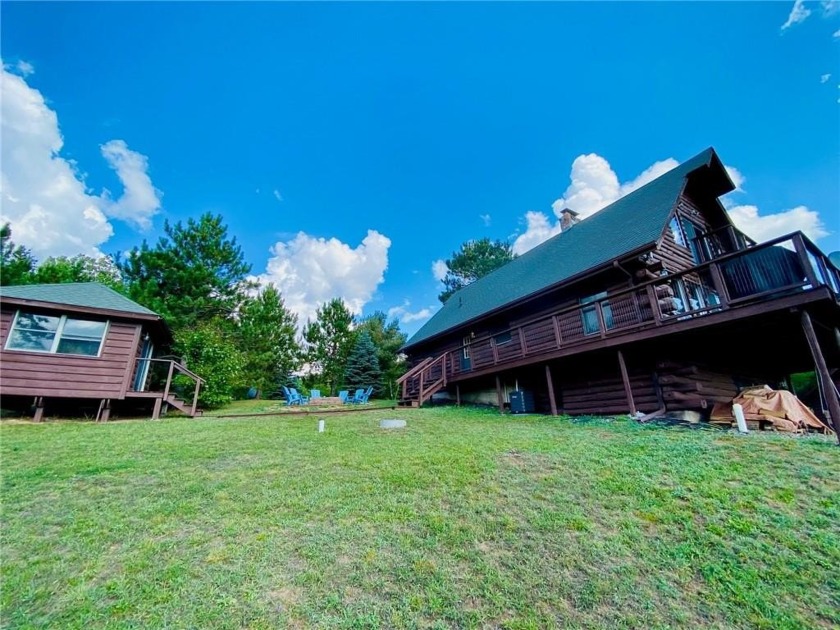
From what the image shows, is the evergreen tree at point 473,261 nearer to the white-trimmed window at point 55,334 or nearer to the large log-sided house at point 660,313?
the large log-sided house at point 660,313

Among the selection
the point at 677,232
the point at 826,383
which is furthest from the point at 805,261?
the point at 677,232

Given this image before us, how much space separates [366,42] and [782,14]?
14463 millimetres

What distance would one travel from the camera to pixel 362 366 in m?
27.0

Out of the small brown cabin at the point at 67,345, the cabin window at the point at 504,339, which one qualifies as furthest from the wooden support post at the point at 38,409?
the cabin window at the point at 504,339

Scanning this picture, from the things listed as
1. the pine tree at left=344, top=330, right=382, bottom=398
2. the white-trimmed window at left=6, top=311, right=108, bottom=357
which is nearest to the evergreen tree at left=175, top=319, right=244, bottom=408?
the white-trimmed window at left=6, top=311, right=108, bottom=357

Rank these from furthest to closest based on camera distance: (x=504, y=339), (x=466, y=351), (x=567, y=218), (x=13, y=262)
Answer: (x=13, y=262) < (x=567, y=218) < (x=466, y=351) < (x=504, y=339)

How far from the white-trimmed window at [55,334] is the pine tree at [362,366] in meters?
17.3

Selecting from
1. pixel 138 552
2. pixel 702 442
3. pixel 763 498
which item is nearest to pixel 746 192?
pixel 702 442

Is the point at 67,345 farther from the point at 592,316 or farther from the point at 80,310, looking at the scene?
the point at 592,316

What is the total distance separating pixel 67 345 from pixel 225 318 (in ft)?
40.8

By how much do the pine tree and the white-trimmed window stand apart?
17.3 m

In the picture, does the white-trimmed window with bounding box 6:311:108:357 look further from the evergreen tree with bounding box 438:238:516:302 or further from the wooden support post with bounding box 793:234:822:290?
the evergreen tree with bounding box 438:238:516:302

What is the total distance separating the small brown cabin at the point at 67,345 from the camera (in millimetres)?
9523

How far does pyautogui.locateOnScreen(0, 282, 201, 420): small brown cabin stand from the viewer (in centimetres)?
952
